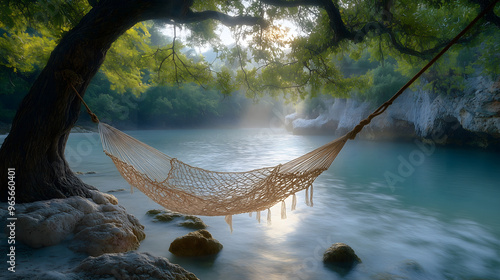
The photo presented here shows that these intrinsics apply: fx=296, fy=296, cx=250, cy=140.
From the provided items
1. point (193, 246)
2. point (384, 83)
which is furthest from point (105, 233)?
point (384, 83)

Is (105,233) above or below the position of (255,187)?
below

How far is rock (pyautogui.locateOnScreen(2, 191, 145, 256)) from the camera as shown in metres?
1.68

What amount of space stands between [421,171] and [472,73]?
10.1 feet

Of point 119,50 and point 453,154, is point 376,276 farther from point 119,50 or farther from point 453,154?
point 453,154

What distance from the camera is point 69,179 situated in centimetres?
225

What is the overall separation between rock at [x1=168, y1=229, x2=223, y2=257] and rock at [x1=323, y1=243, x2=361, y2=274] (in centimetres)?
79

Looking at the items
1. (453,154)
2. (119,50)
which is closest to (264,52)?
(119,50)

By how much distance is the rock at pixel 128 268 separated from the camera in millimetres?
1172

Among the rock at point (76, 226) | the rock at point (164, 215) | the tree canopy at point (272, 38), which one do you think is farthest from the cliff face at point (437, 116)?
the rock at point (76, 226)

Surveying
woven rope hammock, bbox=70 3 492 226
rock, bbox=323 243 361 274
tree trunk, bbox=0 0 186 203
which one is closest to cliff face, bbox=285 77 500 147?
rock, bbox=323 243 361 274

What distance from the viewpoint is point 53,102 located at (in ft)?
6.40

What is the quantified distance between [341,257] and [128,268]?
4.62ft

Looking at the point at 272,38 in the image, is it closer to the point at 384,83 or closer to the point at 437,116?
the point at 437,116

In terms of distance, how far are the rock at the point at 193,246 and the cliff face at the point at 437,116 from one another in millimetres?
6982
